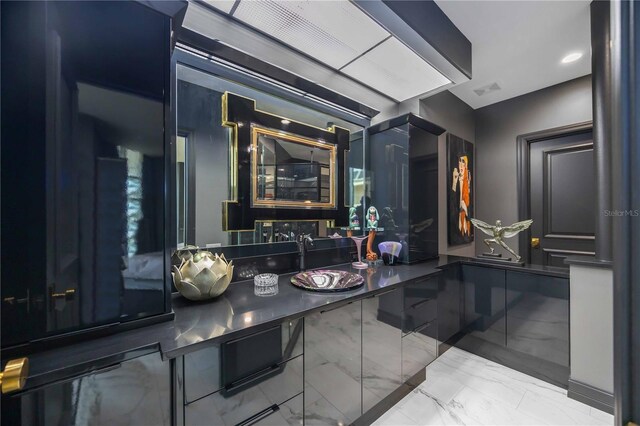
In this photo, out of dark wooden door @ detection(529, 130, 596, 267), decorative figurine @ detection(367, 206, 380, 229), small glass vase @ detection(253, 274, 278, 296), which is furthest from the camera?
dark wooden door @ detection(529, 130, 596, 267)

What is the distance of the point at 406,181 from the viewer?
2164 mm

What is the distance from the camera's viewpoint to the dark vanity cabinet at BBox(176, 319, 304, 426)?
86cm

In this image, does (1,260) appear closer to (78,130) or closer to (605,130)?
(78,130)

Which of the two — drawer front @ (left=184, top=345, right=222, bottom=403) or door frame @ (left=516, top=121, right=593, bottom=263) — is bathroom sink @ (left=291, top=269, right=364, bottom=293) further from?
door frame @ (left=516, top=121, right=593, bottom=263)

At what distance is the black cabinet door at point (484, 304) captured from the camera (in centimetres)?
212

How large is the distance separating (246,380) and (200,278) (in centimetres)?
51

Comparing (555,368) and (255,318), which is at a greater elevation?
(255,318)

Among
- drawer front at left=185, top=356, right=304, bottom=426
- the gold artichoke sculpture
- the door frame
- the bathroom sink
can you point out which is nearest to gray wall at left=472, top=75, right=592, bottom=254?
the door frame

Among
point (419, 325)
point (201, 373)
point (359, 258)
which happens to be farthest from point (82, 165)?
point (419, 325)

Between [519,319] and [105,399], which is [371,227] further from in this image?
[105,399]

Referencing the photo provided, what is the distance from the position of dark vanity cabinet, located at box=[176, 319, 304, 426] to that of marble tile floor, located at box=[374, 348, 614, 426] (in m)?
0.88

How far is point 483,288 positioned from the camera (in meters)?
2.21

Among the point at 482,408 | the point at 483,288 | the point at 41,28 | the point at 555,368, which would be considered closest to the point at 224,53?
the point at 41,28

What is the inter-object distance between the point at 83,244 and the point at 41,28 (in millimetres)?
705
